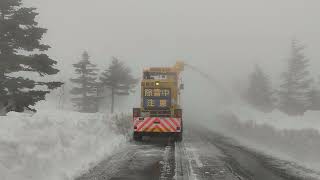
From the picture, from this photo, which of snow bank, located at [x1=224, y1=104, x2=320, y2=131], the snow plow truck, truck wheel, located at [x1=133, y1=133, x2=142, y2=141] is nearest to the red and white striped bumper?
the snow plow truck

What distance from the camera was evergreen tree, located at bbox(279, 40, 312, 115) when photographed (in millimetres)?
66250

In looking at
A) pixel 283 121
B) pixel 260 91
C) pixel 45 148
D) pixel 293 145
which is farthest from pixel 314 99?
pixel 45 148

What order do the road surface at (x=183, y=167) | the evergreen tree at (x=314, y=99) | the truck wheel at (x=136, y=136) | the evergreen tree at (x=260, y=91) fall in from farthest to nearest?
the evergreen tree at (x=314, y=99) < the evergreen tree at (x=260, y=91) < the truck wheel at (x=136, y=136) < the road surface at (x=183, y=167)

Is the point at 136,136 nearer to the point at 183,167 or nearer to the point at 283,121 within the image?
the point at 183,167

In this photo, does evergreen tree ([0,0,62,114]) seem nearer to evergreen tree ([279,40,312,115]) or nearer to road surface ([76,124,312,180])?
road surface ([76,124,312,180])

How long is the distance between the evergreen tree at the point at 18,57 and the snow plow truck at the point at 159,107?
6.08m

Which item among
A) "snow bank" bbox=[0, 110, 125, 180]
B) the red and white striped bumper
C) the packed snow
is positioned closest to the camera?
"snow bank" bbox=[0, 110, 125, 180]

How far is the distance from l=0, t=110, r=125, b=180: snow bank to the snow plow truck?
5.27 metres

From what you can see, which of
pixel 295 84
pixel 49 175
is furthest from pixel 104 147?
pixel 295 84

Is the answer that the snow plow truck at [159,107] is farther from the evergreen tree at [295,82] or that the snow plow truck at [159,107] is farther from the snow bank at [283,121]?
the evergreen tree at [295,82]

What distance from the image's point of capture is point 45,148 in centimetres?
1061

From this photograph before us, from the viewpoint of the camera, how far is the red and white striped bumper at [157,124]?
20.8 m

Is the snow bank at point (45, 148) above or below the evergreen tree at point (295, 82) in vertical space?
below

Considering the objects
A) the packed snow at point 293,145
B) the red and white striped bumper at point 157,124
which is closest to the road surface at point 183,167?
the packed snow at point 293,145
